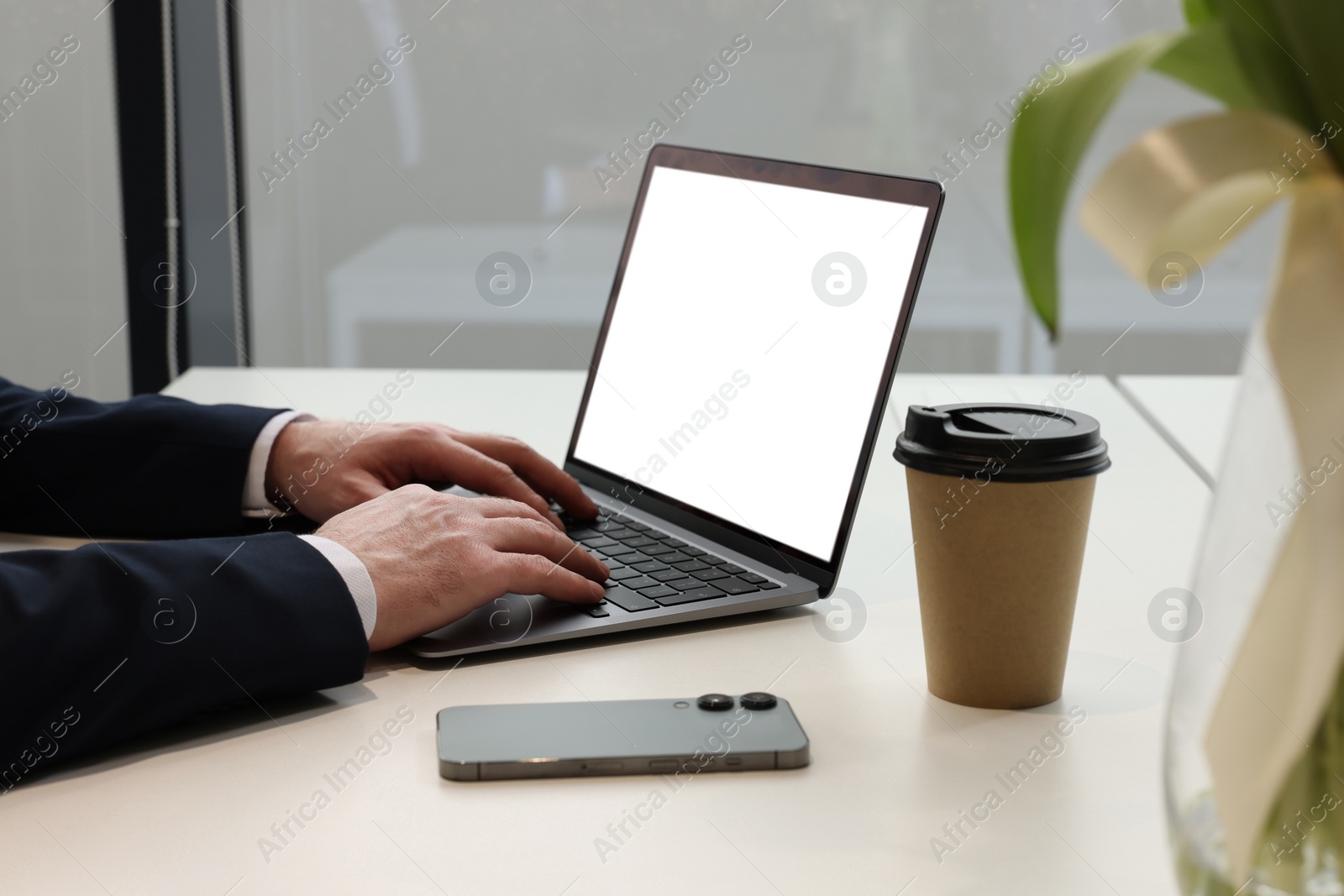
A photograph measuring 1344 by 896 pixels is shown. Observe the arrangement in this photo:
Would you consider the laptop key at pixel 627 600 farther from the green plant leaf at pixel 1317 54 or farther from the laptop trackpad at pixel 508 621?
the green plant leaf at pixel 1317 54

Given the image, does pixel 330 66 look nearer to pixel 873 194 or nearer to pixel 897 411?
pixel 897 411

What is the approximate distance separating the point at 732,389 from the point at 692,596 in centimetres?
18

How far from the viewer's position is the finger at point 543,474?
0.97 meters

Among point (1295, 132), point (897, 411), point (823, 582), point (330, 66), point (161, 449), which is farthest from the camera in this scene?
point (330, 66)

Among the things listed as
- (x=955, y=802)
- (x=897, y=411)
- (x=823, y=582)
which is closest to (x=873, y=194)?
(x=823, y=582)

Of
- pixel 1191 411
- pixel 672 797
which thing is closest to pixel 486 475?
→ pixel 672 797

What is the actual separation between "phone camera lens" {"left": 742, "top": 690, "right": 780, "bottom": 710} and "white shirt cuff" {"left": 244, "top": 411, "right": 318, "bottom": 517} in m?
0.50

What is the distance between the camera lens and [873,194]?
2.76ft

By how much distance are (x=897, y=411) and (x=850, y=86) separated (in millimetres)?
1861

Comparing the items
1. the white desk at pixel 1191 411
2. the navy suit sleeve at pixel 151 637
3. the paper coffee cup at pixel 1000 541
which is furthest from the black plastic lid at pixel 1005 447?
the white desk at pixel 1191 411

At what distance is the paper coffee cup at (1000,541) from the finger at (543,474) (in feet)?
1.16

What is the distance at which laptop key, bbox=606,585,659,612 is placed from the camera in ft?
2.58

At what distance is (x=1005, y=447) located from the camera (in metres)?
0.63

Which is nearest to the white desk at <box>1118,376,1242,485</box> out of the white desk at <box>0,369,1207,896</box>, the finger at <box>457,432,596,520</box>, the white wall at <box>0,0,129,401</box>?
the white desk at <box>0,369,1207,896</box>
